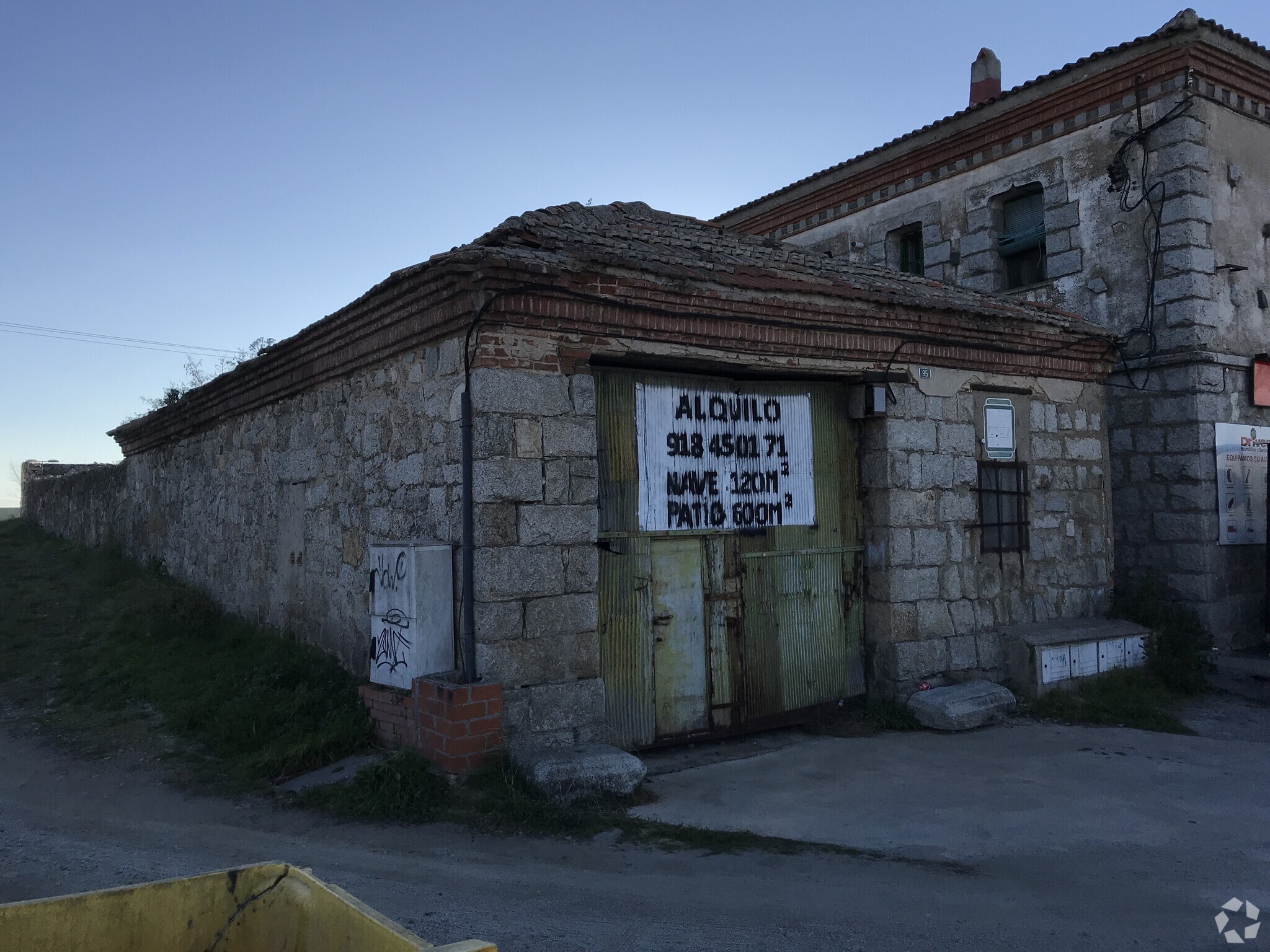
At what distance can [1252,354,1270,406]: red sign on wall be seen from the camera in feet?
34.2

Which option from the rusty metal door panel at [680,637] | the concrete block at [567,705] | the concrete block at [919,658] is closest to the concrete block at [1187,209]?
the concrete block at [919,658]

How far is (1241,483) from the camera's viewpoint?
10.3m

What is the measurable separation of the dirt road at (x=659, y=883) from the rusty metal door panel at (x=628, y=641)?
168 centimetres

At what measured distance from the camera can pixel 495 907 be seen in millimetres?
4109

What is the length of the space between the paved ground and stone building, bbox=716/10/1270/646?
4019 millimetres

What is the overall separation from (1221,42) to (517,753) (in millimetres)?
10871

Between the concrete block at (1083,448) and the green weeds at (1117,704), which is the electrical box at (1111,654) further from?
the concrete block at (1083,448)

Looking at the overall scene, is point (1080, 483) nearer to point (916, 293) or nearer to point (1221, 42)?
point (916, 293)

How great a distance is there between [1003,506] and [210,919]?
7.81m

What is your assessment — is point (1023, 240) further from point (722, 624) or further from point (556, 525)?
point (556, 525)

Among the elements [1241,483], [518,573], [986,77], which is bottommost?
[518,573]

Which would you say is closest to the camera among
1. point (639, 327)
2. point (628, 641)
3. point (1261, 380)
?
point (639, 327)

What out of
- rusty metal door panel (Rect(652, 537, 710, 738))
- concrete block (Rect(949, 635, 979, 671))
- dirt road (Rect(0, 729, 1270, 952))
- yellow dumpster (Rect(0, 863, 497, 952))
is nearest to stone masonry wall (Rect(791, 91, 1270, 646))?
concrete block (Rect(949, 635, 979, 671))

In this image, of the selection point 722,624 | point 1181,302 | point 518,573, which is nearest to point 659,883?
point 518,573
